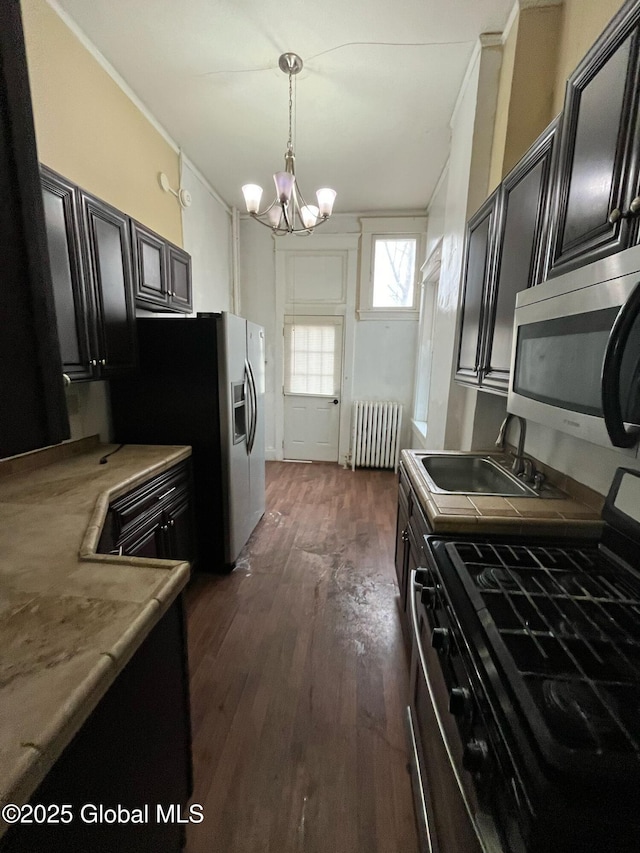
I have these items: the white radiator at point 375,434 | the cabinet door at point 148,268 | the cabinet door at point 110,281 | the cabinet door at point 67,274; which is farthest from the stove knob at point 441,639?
the white radiator at point 375,434

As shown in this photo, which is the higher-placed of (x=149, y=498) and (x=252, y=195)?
(x=252, y=195)

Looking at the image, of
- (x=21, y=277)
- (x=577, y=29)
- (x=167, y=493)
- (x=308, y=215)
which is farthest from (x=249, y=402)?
(x=577, y=29)

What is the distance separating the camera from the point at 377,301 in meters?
4.62

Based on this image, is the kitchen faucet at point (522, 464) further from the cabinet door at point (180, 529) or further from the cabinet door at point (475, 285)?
the cabinet door at point (180, 529)

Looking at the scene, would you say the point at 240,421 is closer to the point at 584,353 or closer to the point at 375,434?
the point at 584,353

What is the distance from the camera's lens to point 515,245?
1515 millimetres

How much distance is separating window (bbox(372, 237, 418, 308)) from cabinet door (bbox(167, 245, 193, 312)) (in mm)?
2509

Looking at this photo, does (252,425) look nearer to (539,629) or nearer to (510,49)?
(539,629)

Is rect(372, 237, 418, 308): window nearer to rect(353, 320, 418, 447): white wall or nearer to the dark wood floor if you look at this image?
rect(353, 320, 418, 447): white wall

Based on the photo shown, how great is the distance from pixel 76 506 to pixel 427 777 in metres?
1.49

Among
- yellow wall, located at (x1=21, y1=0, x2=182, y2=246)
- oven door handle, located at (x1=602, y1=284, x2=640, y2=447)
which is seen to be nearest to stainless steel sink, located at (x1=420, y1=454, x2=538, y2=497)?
oven door handle, located at (x1=602, y1=284, x2=640, y2=447)

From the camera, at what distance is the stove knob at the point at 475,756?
0.62m

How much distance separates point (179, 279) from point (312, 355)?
2298 mm

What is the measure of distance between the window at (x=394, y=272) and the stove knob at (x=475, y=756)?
4524 mm
